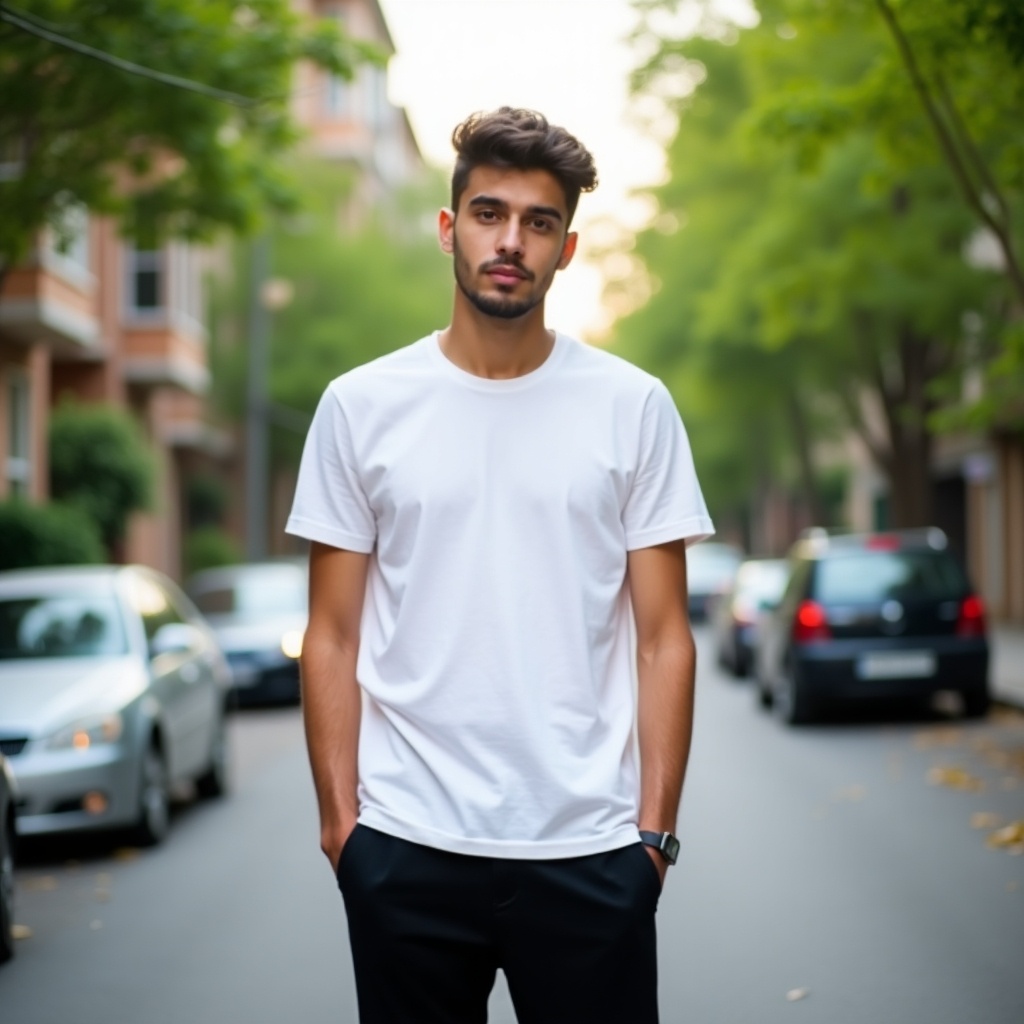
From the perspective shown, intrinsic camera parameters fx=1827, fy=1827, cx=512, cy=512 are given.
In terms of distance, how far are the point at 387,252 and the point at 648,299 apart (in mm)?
15619

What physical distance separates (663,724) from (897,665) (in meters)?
12.8

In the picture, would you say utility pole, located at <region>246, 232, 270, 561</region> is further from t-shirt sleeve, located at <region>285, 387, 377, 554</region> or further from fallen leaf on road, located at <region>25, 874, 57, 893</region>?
t-shirt sleeve, located at <region>285, 387, 377, 554</region>

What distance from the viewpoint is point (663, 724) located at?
2859 mm

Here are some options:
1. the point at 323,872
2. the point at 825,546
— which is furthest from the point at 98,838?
the point at 825,546

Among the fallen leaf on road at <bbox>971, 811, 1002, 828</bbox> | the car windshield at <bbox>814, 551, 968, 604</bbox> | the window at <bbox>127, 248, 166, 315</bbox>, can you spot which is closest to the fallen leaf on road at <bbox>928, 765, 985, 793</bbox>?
the fallen leaf on road at <bbox>971, 811, 1002, 828</bbox>

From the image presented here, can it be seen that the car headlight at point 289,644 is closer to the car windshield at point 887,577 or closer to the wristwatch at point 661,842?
the car windshield at point 887,577

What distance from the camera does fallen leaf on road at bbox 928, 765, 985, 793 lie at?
36.8 feet

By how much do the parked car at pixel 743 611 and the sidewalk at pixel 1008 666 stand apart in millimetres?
2741

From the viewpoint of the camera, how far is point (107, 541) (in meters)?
27.4

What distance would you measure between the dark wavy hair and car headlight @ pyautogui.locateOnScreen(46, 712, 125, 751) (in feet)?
21.7

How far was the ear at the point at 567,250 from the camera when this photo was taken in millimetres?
3010

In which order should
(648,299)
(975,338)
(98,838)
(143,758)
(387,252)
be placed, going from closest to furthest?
1. (143,758)
2. (98,838)
3. (975,338)
4. (648,299)
5. (387,252)

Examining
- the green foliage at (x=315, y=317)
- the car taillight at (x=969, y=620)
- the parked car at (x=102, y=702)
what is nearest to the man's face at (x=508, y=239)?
the parked car at (x=102, y=702)

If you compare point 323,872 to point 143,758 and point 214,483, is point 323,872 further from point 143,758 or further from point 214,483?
point 214,483
